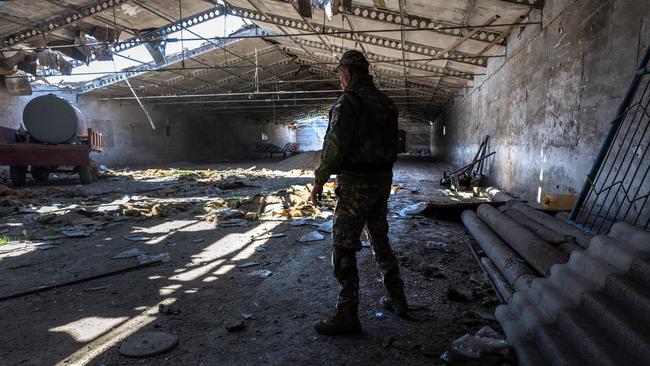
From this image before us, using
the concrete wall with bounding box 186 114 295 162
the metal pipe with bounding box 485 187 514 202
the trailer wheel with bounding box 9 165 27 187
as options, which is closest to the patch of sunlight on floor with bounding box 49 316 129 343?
the metal pipe with bounding box 485 187 514 202

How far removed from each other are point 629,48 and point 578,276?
2.98m

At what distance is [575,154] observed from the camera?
17.5ft

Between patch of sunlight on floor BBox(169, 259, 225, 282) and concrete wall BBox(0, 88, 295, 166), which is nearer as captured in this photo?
patch of sunlight on floor BBox(169, 259, 225, 282)

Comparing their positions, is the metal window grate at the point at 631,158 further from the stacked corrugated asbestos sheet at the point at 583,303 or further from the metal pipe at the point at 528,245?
the stacked corrugated asbestos sheet at the point at 583,303

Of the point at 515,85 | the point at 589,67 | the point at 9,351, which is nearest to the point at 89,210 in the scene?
the point at 9,351

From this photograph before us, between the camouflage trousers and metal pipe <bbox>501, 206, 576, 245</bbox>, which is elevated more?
the camouflage trousers

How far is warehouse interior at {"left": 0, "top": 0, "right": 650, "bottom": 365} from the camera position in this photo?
7.70 feet

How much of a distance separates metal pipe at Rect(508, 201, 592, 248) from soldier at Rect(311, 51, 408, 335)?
202 cm

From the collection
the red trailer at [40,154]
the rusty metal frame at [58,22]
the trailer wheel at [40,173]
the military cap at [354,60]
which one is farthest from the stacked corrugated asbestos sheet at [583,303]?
the trailer wheel at [40,173]

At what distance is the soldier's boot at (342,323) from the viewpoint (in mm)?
2553

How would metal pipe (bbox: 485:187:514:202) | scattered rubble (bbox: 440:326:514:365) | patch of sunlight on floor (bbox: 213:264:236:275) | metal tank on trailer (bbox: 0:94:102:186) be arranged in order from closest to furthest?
scattered rubble (bbox: 440:326:514:365) → patch of sunlight on floor (bbox: 213:264:236:275) → metal pipe (bbox: 485:187:514:202) → metal tank on trailer (bbox: 0:94:102:186)

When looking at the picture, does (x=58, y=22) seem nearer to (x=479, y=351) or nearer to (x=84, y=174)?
(x=84, y=174)

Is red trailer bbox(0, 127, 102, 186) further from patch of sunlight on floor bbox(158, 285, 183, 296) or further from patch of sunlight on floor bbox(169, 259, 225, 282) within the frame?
patch of sunlight on floor bbox(158, 285, 183, 296)

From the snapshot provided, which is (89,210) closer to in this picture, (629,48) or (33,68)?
(629,48)
